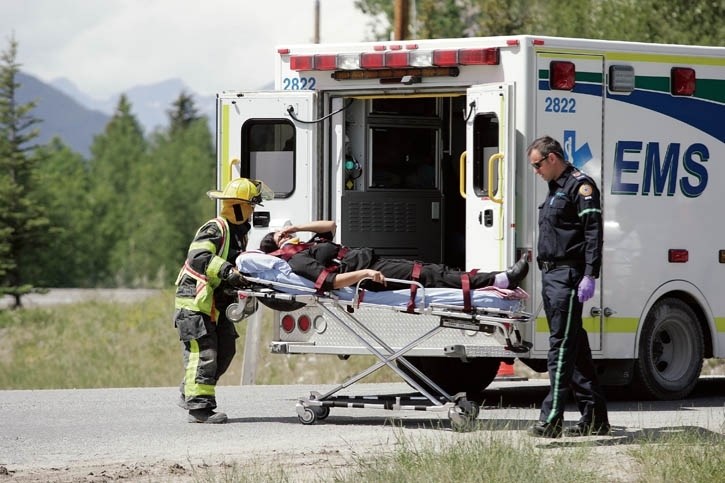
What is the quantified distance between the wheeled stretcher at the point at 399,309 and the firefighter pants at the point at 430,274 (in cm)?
10

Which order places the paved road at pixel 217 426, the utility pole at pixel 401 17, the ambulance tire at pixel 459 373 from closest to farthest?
the paved road at pixel 217 426, the ambulance tire at pixel 459 373, the utility pole at pixel 401 17

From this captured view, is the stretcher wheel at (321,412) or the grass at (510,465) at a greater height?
the grass at (510,465)

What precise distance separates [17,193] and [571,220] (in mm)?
39742

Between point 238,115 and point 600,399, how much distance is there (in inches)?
161

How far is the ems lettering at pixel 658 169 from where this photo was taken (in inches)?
463

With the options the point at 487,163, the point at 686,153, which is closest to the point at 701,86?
the point at 686,153

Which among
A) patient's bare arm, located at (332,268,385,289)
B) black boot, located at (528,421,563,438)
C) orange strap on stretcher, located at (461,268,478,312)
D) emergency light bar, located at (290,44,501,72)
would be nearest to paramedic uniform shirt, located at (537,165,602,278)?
orange strap on stretcher, located at (461,268,478,312)

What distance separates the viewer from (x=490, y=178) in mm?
11102

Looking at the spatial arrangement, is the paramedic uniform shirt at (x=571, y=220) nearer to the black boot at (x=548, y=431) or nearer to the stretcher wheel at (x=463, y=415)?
the black boot at (x=548, y=431)

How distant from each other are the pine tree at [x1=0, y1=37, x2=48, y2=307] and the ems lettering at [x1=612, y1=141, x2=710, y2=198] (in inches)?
1396

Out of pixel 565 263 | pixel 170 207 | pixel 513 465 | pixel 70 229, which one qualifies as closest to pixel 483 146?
pixel 565 263

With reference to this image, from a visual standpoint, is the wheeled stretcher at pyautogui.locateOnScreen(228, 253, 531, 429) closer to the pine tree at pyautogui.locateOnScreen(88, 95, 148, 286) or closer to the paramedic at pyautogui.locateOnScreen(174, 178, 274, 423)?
the paramedic at pyautogui.locateOnScreen(174, 178, 274, 423)

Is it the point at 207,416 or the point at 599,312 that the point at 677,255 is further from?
the point at 207,416

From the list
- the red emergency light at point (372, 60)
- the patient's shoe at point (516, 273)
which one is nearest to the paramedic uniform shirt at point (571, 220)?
the patient's shoe at point (516, 273)
